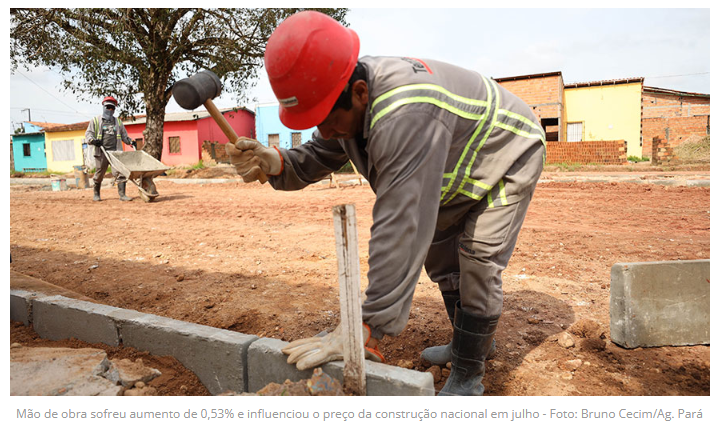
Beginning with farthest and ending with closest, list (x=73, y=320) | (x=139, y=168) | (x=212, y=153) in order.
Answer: (x=212, y=153) → (x=139, y=168) → (x=73, y=320)

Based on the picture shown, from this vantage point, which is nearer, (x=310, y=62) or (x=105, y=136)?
(x=310, y=62)

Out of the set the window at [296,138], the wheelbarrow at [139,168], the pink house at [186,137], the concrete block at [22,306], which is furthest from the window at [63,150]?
the concrete block at [22,306]

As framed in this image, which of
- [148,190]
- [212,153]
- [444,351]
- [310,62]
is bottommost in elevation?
[444,351]

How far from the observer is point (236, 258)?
467 cm

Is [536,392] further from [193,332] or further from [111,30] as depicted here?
[111,30]

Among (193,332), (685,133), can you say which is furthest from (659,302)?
(685,133)

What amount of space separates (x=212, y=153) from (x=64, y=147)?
12.7 metres

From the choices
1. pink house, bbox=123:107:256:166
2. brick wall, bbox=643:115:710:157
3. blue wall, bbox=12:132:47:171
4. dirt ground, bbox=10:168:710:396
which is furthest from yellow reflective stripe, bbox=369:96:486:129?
blue wall, bbox=12:132:47:171

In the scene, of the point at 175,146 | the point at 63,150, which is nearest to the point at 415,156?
the point at 175,146

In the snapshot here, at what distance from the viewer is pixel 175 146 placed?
2897 centimetres

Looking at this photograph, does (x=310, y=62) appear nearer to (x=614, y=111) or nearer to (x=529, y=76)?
(x=529, y=76)

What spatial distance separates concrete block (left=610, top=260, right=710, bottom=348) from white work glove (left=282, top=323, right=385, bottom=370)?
156 cm

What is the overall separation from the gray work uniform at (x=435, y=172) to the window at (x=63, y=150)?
Result: 3426 centimetres

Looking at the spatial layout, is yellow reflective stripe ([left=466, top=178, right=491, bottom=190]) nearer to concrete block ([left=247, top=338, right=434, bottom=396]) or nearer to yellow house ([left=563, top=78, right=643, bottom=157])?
concrete block ([left=247, top=338, right=434, bottom=396])
